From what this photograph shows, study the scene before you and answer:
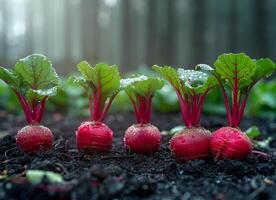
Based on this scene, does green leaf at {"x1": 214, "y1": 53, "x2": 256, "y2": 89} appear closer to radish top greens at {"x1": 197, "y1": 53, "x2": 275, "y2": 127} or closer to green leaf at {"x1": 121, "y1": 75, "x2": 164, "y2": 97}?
radish top greens at {"x1": 197, "y1": 53, "x2": 275, "y2": 127}

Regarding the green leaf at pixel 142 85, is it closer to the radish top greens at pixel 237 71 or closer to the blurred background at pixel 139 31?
the radish top greens at pixel 237 71

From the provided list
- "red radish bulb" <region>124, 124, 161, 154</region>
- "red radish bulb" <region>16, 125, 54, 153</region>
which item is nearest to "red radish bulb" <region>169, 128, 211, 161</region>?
"red radish bulb" <region>124, 124, 161, 154</region>

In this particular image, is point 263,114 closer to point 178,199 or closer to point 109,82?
point 109,82

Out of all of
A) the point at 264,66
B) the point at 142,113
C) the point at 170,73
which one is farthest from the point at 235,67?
the point at 142,113

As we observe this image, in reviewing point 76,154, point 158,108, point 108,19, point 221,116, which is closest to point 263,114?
point 221,116

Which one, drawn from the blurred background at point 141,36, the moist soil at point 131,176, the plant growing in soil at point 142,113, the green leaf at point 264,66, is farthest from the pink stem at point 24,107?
the blurred background at point 141,36

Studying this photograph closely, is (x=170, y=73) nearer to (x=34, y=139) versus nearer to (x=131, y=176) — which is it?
(x=131, y=176)
